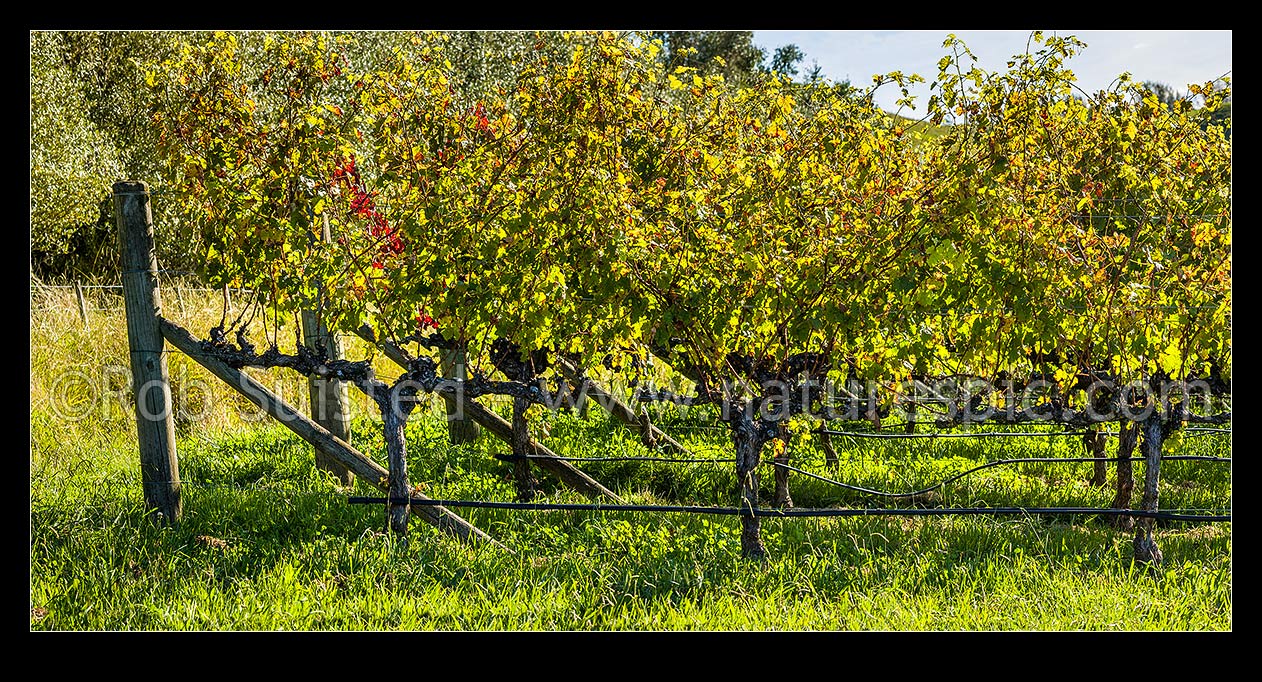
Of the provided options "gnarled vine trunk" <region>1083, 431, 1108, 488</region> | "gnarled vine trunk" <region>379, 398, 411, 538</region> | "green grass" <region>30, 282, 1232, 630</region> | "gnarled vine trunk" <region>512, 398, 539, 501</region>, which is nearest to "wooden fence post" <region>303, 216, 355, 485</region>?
"green grass" <region>30, 282, 1232, 630</region>

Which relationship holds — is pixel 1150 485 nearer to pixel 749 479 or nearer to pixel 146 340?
pixel 749 479

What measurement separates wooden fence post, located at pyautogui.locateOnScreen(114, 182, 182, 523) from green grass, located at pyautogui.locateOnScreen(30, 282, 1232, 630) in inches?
9.5

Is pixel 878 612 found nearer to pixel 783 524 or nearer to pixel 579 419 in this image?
pixel 783 524

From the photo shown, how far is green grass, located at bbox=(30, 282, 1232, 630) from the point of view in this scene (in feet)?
14.8

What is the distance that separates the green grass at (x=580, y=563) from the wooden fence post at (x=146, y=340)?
24 centimetres

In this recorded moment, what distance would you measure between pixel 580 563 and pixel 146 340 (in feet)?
8.26

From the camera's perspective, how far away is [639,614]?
455cm

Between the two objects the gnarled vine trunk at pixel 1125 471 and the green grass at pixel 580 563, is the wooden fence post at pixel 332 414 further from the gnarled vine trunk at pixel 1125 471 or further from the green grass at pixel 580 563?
the gnarled vine trunk at pixel 1125 471

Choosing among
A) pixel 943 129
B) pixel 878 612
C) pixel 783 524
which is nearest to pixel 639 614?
pixel 878 612

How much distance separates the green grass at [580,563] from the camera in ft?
14.8

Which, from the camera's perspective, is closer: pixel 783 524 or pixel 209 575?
pixel 209 575

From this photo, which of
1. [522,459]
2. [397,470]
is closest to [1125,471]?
[522,459]
